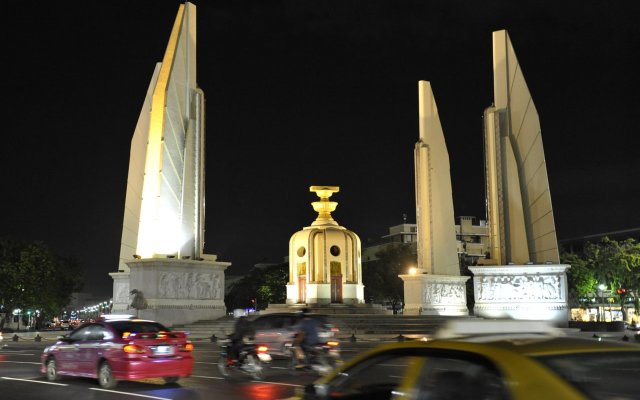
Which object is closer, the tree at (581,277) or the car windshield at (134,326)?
the car windshield at (134,326)

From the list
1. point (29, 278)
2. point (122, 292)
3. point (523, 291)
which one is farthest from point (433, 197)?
point (29, 278)

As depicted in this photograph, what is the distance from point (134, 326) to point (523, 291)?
86.8 ft

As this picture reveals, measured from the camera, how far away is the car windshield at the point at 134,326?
13080mm

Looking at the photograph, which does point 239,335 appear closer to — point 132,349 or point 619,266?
point 132,349

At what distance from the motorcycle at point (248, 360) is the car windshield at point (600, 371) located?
11.4m

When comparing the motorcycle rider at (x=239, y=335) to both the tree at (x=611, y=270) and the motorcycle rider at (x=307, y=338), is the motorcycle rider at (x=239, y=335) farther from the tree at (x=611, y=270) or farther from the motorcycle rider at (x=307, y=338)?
the tree at (x=611, y=270)

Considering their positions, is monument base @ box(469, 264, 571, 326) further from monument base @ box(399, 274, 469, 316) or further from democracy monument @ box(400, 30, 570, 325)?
monument base @ box(399, 274, 469, 316)

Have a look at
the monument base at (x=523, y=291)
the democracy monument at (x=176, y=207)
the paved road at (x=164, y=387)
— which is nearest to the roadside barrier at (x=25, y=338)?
the democracy monument at (x=176, y=207)

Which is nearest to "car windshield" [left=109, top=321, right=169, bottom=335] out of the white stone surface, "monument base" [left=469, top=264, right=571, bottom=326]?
the white stone surface

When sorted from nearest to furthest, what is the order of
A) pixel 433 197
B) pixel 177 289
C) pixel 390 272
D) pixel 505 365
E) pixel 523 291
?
pixel 505 365 < pixel 177 289 < pixel 523 291 < pixel 433 197 < pixel 390 272

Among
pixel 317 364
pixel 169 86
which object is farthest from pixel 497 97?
pixel 317 364

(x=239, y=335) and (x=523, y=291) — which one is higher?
(x=523, y=291)

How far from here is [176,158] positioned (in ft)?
117

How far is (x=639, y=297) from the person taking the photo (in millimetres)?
49188
